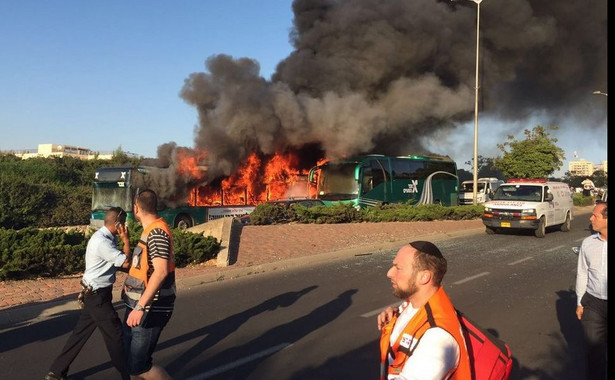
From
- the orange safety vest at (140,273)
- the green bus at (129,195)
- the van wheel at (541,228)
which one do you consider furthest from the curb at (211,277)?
the green bus at (129,195)

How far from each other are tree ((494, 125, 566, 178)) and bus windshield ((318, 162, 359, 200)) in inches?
668

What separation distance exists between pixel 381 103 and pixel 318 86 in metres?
3.50

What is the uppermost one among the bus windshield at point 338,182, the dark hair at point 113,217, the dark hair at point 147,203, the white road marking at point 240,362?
the bus windshield at point 338,182

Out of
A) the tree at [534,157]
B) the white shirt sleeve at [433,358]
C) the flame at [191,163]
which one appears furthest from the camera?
the tree at [534,157]

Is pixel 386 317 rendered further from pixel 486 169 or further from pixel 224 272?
pixel 486 169

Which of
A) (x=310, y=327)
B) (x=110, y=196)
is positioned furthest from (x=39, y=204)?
(x=310, y=327)

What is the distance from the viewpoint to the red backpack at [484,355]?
1.78 meters

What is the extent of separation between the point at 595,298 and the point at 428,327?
7.91ft

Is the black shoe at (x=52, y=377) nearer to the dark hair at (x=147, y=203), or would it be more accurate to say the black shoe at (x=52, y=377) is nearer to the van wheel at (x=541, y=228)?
the dark hair at (x=147, y=203)

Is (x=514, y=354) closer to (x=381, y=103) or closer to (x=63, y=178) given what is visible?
(x=381, y=103)

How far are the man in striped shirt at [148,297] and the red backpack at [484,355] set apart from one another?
2.01m

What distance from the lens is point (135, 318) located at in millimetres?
3154

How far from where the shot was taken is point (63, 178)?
33344 millimetres

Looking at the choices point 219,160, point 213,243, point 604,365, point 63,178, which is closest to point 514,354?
point 604,365
